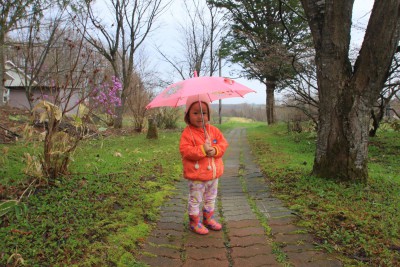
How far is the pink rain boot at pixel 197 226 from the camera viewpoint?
9.55ft

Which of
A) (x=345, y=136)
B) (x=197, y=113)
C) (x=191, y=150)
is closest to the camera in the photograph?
(x=191, y=150)

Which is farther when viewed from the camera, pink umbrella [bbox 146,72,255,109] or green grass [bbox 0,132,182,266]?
pink umbrella [bbox 146,72,255,109]

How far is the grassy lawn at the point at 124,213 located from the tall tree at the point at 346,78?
36 centimetres

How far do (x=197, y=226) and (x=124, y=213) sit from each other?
81 cm

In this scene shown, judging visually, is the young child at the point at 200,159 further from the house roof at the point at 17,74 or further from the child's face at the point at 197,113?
the house roof at the point at 17,74

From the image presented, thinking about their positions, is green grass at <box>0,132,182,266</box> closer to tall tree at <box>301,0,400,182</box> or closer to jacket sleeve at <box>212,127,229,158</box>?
jacket sleeve at <box>212,127,229,158</box>

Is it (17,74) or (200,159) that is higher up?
(17,74)

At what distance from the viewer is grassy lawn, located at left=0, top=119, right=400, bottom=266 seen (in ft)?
7.75

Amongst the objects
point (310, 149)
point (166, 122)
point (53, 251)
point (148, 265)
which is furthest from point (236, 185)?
point (166, 122)

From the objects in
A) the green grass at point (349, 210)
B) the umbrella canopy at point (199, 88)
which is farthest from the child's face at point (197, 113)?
the green grass at point (349, 210)

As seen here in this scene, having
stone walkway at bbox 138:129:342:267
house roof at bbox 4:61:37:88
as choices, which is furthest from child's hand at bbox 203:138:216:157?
house roof at bbox 4:61:37:88

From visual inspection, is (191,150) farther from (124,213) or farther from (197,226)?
(124,213)

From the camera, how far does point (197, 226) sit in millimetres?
2941

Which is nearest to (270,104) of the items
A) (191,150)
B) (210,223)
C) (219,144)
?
(219,144)
